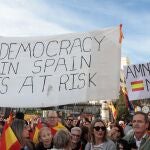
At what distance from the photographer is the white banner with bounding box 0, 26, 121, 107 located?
24.2 feet

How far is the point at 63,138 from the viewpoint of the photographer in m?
5.46

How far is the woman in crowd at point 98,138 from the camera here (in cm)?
607

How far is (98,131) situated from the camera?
20.2 ft

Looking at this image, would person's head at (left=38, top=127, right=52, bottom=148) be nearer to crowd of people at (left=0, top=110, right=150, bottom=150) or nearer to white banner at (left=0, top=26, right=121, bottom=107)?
crowd of people at (left=0, top=110, right=150, bottom=150)

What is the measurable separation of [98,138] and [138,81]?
3511 mm

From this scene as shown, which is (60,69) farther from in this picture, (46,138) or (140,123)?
(140,123)

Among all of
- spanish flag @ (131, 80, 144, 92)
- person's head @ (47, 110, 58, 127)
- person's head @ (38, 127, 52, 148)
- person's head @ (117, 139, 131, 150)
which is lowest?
person's head @ (117, 139, 131, 150)

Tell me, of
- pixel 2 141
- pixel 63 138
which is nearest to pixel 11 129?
pixel 2 141

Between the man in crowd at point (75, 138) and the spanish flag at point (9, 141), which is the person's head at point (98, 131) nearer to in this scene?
the man in crowd at point (75, 138)

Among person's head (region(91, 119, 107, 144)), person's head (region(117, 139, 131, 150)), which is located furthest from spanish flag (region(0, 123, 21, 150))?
person's head (region(117, 139, 131, 150))

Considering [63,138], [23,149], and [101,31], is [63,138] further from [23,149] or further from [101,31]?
[101,31]

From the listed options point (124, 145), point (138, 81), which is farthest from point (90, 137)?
point (138, 81)

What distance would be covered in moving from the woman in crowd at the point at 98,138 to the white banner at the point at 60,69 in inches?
44.4

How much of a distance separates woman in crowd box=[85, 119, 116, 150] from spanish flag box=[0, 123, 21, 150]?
37.5 inches
